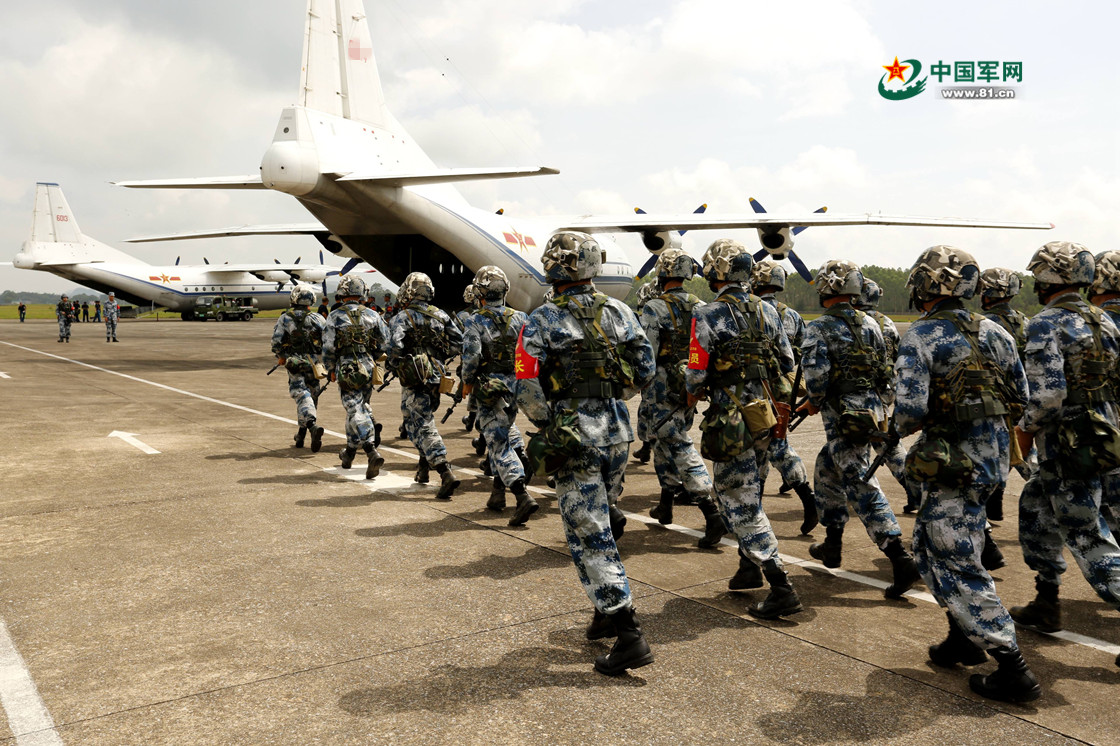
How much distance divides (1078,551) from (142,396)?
16.7 metres

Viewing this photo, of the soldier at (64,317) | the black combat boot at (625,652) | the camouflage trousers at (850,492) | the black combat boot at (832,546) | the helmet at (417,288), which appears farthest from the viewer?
the soldier at (64,317)

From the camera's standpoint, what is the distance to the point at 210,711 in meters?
3.70

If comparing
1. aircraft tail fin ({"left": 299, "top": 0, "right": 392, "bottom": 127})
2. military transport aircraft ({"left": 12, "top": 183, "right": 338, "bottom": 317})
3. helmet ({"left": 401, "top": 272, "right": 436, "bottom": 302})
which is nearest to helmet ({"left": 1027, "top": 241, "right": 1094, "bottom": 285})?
helmet ({"left": 401, "top": 272, "right": 436, "bottom": 302})

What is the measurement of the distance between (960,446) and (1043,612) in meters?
1.58

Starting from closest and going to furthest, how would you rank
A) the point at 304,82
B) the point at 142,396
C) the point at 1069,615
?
the point at 1069,615 → the point at 142,396 → the point at 304,82

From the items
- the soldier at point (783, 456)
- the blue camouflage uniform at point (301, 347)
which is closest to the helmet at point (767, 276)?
the soldier at point (783, 456)

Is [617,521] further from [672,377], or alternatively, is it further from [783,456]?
[783,456]

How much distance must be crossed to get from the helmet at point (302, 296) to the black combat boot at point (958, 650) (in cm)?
901

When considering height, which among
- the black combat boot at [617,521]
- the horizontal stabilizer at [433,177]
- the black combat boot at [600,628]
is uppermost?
the horizontal stabilizer at [433,177]

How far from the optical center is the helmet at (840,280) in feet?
19.4

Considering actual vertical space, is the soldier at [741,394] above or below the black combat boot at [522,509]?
above

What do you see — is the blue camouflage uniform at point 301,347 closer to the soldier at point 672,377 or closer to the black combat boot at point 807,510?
the soldier at point 672,377

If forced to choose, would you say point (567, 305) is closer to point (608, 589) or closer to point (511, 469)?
point (608, 589)

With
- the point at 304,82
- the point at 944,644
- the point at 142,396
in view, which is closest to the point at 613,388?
the point at 944,644
